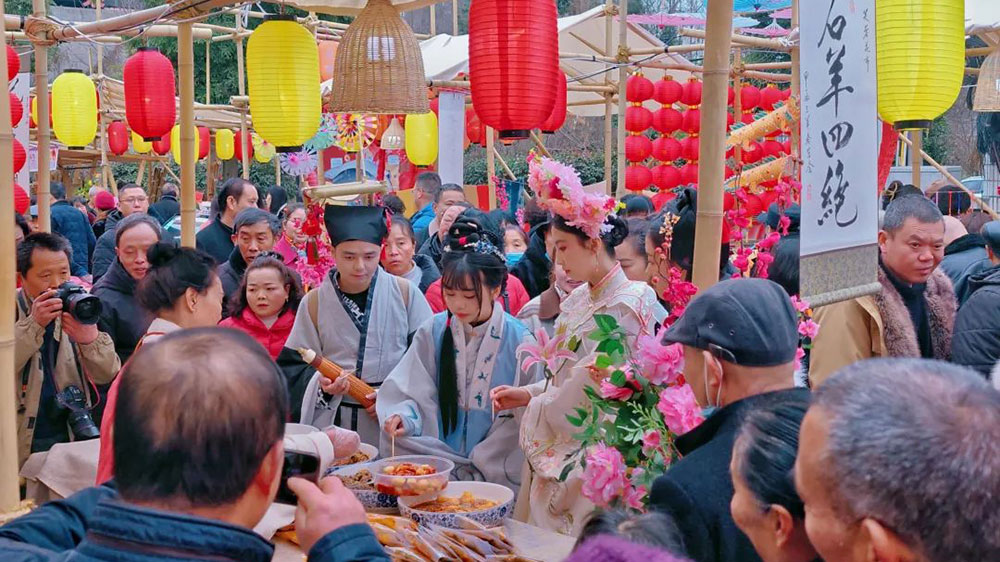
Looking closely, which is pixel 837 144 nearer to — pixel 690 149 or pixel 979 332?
pixel 979 332

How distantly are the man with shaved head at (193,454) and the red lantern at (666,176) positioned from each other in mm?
10962

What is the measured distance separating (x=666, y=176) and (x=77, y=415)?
29.7 ft

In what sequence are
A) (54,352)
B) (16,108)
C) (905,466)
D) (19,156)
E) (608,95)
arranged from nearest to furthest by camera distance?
→ (905,466)
(54,352)
(16,108)
(19,156)
(608,95)

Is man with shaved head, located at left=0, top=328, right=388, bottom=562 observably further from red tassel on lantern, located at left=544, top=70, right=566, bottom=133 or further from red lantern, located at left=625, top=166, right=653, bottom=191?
red lantern, located at left=625, top=166, right=653, bottom=191

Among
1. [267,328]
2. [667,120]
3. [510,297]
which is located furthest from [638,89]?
[267,328]

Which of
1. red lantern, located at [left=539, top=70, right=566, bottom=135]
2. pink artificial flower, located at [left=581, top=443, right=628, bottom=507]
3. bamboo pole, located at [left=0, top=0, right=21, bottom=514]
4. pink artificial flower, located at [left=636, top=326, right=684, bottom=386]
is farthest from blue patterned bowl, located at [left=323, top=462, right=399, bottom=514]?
red lantern, located at [left=539, top=70, right=566, bottom=135]

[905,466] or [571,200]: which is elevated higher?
[571,200]

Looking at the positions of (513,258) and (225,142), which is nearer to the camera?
(513,258)

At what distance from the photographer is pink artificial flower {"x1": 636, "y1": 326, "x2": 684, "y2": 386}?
2.78 m

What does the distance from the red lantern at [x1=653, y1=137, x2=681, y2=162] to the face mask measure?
5253 mm

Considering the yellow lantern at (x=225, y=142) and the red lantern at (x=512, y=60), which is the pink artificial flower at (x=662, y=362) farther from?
the yellow lantern at (x=225, y=142)

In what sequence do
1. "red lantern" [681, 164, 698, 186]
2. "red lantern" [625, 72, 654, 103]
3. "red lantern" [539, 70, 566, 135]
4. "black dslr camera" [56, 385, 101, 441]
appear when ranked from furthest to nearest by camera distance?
"red lantern" [681, 164, 698, 186], "red lantern" [625, 72, 654, 103], "red lantern" [539, 70, 566, 135], "black dslr camera" [56, 385, 101, 441]

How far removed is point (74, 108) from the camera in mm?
10758

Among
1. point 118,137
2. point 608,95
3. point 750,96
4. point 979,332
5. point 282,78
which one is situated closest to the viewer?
point 979,332
